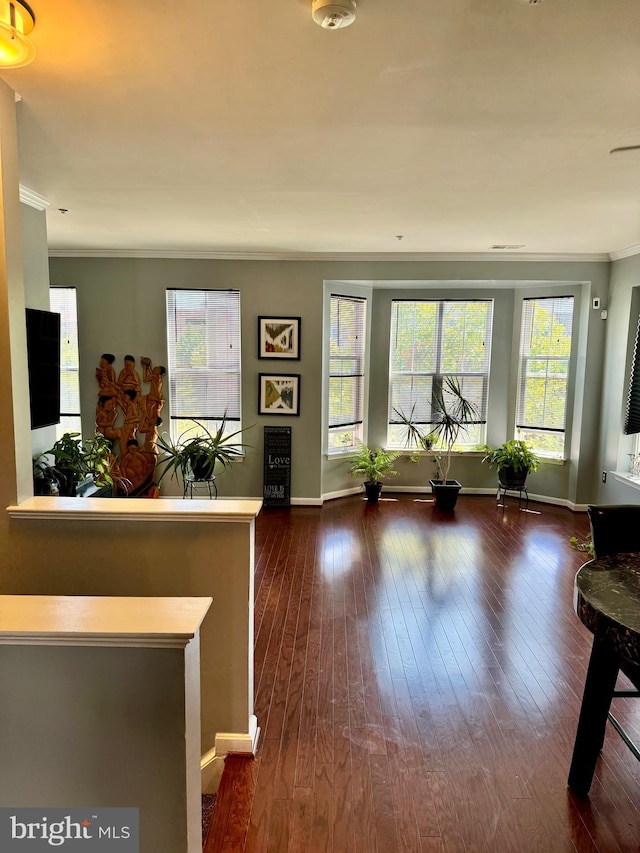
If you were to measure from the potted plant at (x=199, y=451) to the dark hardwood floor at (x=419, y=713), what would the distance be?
1.23 metres

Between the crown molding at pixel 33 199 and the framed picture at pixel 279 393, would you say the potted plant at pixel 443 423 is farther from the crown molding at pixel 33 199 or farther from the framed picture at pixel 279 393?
the crown molding at pixel 33 199

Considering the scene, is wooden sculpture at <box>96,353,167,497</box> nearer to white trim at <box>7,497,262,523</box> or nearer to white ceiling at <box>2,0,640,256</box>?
white ceiling at <box>2,0,640,256</box>

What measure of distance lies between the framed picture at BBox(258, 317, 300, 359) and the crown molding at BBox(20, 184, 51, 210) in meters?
2.42

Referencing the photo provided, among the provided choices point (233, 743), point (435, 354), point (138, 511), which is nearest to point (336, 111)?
point (138, 511)

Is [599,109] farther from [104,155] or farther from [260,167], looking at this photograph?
[104,155]

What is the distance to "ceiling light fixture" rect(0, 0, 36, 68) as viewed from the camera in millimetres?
1510

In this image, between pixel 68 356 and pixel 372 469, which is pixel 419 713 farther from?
pixel 68 356

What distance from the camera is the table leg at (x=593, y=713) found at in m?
1.89

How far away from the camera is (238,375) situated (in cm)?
571

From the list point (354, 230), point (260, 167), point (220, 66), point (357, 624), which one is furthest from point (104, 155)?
point (357, 624)

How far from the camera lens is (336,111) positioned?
2123mm

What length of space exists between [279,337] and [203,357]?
0.90 meters

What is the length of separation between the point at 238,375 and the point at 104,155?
3150 millimetres

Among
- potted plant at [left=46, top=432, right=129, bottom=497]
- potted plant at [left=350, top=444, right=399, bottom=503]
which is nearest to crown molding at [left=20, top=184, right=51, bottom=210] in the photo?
potted plant at [left=46, top=432, right=129, bottom=497]
